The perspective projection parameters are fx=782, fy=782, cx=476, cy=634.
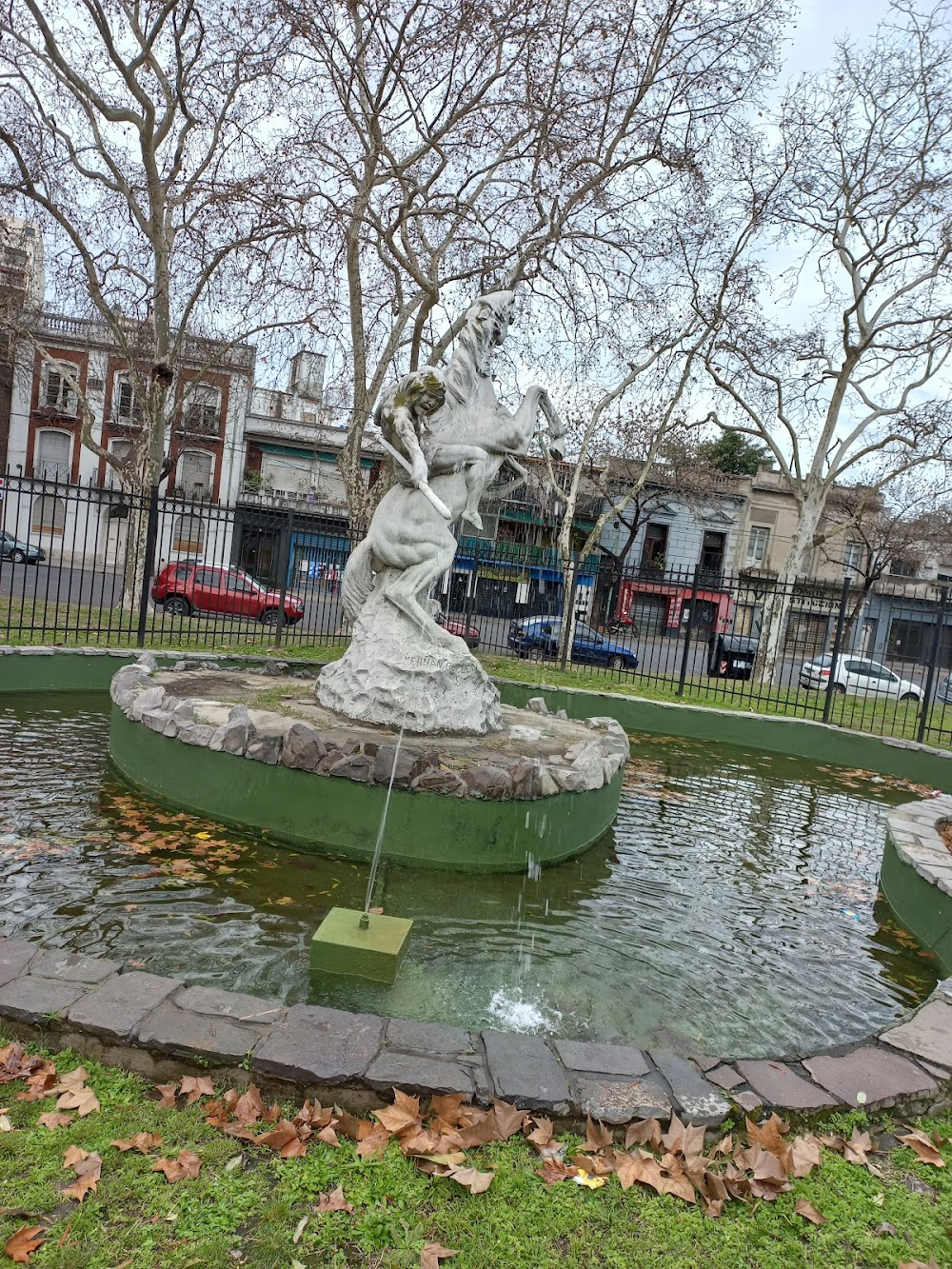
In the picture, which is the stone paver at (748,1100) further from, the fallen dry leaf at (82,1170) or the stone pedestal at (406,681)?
the stone pedestal at (406,681)

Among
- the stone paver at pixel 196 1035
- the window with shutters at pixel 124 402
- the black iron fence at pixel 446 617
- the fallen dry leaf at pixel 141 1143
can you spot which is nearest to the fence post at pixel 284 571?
the black iron fence at pixel 446 617

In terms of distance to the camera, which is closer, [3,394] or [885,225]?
[885,225]

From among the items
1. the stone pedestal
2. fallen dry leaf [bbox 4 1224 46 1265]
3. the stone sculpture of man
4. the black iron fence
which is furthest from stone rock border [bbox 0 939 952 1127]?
the black iron fence

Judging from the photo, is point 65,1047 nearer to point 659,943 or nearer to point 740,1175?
point 740,1175

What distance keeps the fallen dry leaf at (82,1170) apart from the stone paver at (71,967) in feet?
2.50

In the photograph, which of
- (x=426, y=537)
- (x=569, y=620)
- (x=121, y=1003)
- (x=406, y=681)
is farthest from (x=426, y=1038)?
(x=569, y=620)

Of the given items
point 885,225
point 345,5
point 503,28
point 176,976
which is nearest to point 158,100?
point 345,5

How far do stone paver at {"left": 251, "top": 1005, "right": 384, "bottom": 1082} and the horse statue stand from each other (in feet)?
10.6

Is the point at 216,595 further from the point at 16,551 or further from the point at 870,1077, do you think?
the point at 870,1077

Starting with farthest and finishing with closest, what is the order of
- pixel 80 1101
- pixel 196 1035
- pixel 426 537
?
pixel 426 537, pixel 196 1035, pixel 80 1101

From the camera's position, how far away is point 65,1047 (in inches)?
102

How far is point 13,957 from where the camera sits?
2.93 metres

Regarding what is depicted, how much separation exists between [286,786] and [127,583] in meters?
12.0

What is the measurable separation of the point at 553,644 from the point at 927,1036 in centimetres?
1498
